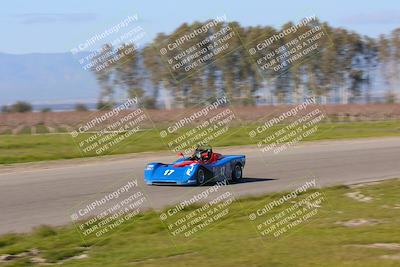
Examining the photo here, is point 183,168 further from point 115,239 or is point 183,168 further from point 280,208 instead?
point 115,239

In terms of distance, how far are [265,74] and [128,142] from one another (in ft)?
149

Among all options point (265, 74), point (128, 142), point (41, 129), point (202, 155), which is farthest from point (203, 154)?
point (265, 74)

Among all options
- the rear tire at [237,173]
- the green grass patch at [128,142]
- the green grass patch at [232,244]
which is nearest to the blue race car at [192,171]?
the rear tire at [237,173]

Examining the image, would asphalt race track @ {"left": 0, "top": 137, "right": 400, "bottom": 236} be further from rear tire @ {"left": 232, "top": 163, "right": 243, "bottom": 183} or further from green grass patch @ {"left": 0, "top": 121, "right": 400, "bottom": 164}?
green grass patch @ {"left": 0, "top": 121, "right": 400, "bottom": 164}

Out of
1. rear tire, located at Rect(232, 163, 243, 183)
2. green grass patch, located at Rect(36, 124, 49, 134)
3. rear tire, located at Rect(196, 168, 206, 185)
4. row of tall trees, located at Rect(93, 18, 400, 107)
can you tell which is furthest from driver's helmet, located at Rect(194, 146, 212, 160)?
row of tall trees, located at Rect(93, 18, 400, 107)

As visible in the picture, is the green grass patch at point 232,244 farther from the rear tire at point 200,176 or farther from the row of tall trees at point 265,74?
the row of tall trees at point 265,74

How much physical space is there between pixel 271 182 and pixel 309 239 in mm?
7859

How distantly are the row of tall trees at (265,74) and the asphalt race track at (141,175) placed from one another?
1527 inches

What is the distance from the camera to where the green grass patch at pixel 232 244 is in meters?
9.21

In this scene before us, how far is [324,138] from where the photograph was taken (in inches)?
1340

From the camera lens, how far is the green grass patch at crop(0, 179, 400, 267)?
9211mm

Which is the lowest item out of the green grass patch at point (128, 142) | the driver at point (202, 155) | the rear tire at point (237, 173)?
the rear tire at point (237, 173)

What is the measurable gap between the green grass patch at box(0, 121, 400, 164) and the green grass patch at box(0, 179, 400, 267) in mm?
13795

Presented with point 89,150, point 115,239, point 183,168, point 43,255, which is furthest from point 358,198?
point 89,150
